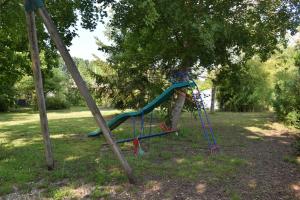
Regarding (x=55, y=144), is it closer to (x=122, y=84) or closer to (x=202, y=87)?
(x=122, y=84)

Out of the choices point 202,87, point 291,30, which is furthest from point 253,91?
point 291,30

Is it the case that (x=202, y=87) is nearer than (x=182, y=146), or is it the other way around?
(x=182, y=146)

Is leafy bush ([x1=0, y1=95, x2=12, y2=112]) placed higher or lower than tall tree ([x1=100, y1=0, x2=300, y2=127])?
lower

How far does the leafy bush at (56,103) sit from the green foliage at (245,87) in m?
16.8

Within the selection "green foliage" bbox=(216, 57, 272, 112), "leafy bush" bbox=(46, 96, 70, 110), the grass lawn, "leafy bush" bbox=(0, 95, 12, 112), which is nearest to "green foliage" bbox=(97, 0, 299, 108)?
"green foliage" bbox=(216, 57, 272, 112)

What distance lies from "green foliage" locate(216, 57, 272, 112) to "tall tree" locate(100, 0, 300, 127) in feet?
2.24

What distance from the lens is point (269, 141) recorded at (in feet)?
36.2

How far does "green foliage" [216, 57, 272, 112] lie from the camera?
44.2ft

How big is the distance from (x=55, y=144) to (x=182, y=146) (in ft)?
12.3

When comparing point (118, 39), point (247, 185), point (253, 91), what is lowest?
point (247, 185)

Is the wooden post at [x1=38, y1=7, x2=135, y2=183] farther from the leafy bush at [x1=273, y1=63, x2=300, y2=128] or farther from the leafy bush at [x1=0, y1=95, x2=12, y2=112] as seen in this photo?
the leafy bush at [x1=0, y1=95, x2=12, y2=112]

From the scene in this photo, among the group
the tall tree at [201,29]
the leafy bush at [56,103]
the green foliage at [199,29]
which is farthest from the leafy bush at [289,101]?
the leafy bush at [56,103]

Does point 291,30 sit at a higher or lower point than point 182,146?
higher

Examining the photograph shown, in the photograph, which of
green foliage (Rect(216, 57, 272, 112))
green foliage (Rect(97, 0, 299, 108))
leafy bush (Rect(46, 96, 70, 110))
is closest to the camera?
green foliage (Rect(97, 0, 299, 108))
